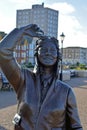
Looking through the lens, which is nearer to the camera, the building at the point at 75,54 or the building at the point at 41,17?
the building at the point at 41,17

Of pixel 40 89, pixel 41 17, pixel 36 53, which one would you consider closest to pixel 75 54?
pixel 41 17

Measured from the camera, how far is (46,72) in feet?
7.45

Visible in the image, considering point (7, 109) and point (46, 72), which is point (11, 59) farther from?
point (7, 109)

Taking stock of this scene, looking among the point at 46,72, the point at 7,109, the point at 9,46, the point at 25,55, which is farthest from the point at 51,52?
the point at 25,55

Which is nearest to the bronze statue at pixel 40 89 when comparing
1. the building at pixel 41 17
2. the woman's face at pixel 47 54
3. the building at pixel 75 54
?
the woman's face at pixel 47 54

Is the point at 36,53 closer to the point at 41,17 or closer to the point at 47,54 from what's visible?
the point at 47,54

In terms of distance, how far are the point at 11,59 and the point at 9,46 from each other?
0.27 feet

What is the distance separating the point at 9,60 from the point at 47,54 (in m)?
0.25

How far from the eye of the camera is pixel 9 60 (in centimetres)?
223

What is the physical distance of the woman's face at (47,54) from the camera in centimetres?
226

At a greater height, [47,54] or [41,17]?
[41,17]

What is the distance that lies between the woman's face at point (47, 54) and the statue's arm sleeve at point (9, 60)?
0.16 m

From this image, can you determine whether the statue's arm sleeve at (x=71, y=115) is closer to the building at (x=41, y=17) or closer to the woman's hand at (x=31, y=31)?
the woman's hand at (x=31, y=31)

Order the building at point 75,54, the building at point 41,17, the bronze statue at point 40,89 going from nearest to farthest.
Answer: the bronze statue at point 40,89
the building at point 41,17
the building at point 75,54
